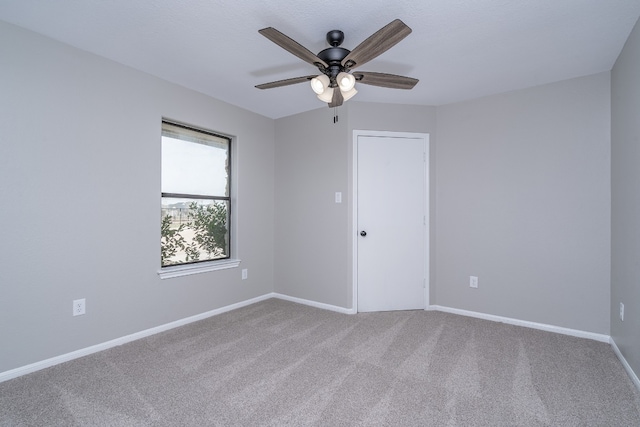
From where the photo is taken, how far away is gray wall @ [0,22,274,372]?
204 centimetres

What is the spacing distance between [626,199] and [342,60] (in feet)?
7.47

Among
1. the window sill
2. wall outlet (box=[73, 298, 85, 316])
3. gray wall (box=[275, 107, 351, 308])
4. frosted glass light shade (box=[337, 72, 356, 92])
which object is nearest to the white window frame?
the window sill

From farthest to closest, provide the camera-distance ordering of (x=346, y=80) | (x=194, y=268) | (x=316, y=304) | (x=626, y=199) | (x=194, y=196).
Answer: (x=316, y=304) < (x=194, y=196) < (x=194, y=268) < (x=626, y=199) < (x=346, y=80)

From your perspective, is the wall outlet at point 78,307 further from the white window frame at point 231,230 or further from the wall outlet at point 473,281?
the wall outlet at point 473,281

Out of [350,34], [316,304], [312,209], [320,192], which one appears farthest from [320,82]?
[316,304]

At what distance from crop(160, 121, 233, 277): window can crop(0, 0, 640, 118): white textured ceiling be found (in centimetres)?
63

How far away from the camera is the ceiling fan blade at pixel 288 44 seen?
5.28ft

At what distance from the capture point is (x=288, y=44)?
173cm

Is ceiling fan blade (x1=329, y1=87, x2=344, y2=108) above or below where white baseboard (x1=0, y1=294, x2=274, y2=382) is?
above

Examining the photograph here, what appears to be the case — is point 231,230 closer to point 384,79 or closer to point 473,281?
point 384,79

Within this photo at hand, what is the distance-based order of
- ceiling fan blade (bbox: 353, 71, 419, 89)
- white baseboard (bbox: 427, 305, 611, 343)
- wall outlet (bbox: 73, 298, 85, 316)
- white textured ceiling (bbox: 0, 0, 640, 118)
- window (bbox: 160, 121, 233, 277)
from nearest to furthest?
white textured ceiling (bbox: 0, 0, 640, 118)
ceiling fan blade (bbox: 353, 71, 419, 89)
wall outlet (bbox: 73, 298, 85, 316)
white baseboard (bbox: 427, 305, 611, 343)
window (bbox: 160, 121, 233, 277)

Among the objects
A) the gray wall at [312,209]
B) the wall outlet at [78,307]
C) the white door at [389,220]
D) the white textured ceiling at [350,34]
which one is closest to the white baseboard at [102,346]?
the wall outlet at [78,307]

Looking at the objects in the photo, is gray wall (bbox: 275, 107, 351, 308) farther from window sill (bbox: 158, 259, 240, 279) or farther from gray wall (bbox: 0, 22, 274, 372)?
gray wall (bbox: 0, 22, 274, 372)

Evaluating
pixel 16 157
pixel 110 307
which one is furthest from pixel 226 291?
pixel 16 157
